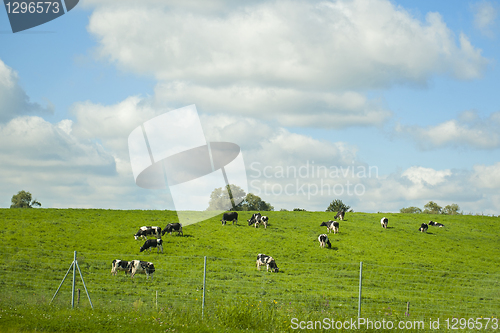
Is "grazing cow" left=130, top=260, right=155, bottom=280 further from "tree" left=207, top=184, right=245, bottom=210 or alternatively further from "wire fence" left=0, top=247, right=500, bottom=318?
"tree" left=207, top=184, right=245, bottom=210

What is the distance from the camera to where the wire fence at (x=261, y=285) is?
658 inches

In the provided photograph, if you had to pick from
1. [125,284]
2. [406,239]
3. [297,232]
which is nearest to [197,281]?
[125,284]

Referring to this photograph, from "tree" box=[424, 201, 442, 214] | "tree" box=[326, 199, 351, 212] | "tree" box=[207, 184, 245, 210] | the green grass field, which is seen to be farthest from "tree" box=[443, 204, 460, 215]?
"tree" box=[207, 184, 245, 210]

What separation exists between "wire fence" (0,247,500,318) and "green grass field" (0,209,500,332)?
85mm

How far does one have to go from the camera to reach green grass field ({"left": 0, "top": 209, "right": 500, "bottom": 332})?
10.0 meters

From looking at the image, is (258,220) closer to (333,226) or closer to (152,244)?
(333,226)

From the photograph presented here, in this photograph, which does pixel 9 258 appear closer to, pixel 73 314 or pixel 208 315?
pixel 73 314

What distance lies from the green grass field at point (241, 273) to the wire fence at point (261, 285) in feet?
0.28

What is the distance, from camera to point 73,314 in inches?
393

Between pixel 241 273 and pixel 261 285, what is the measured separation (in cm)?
255

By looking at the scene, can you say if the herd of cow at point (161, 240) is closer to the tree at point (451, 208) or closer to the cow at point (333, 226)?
the cow at point (333, 226)

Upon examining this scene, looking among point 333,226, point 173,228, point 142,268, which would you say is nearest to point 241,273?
point 142,268

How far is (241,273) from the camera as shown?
23141 mm

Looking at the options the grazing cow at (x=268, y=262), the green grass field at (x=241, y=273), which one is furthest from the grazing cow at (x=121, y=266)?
the grazing cow at (x=268, y=262)
